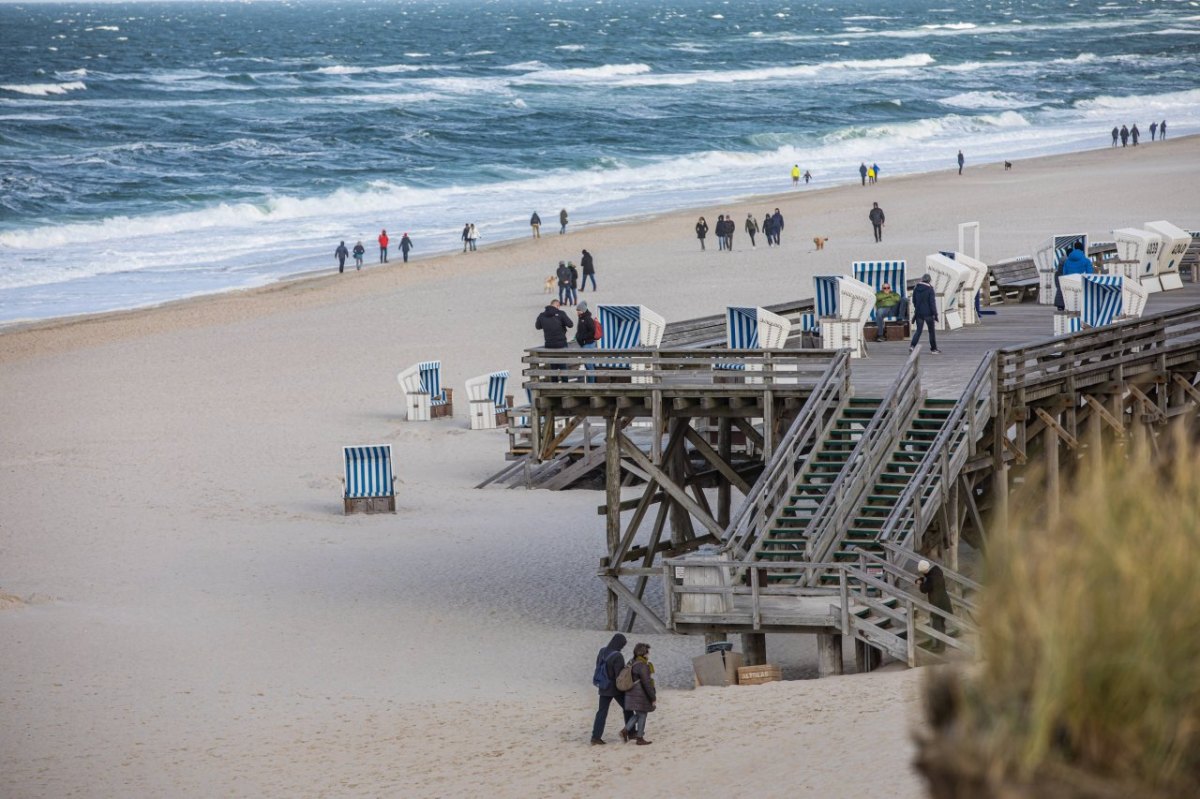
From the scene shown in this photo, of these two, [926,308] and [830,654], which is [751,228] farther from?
[830,654]

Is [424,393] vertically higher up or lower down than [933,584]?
lower down

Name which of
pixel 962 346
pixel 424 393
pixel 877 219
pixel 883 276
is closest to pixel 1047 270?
pixel 883 276

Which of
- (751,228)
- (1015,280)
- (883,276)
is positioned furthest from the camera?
(751,228)

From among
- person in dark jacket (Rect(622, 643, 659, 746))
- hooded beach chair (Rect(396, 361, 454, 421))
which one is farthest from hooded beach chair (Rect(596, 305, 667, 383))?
hooded beach chair (Rect(396, 361, 454, 421))

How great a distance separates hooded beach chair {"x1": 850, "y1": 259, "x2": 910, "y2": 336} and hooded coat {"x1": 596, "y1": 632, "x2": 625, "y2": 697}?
879 cm

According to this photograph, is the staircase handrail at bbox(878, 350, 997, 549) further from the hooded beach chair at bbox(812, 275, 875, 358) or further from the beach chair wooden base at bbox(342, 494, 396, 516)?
the beach chair wooden base at bbox(342, 494, 396, 516)

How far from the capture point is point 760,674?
1423 centimetres

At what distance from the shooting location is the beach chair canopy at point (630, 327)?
64.1 ft

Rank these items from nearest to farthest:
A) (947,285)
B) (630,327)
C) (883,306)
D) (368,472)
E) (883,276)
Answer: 1. (630,327)
2. (883,306)
3. (947,285)
4. (883,276)
5. (368,472)

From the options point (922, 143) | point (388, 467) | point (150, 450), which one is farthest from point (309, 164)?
point (388, 467)

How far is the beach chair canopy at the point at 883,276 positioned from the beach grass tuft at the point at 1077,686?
48.5 ft

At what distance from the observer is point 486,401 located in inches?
1067

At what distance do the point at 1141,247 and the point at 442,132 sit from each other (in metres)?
63.4

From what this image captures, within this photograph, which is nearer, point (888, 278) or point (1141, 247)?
point (888, 278)
